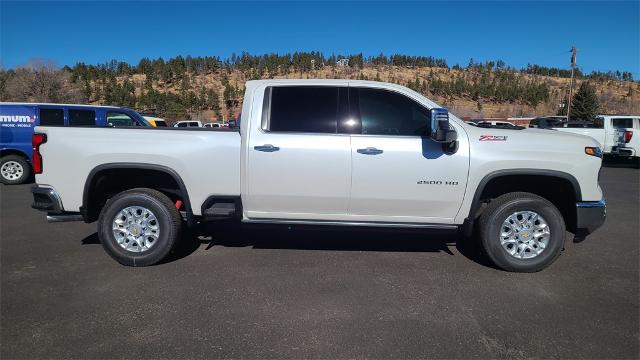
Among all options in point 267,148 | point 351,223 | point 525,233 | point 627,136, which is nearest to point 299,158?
point 267,148

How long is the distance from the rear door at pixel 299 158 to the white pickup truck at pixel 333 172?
1cm

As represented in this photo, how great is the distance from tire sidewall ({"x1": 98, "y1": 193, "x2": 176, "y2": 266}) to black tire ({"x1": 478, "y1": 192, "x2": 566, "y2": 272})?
135 inches

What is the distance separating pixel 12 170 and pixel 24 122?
4.45 ft

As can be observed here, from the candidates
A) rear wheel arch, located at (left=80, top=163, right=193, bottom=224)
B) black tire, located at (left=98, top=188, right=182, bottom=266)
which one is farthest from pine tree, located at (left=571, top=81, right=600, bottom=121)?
black tire, located at (left=98, top=188, right=182, bottom=266)

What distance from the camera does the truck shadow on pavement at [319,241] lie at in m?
5.46

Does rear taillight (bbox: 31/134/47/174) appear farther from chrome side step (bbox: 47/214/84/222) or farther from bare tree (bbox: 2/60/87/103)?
bare tree (bbox: 2/60/87/103)

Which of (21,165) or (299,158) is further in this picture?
(21,165)

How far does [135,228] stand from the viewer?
4766 millimetres

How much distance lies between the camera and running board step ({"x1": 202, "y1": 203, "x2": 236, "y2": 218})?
473 centimetres

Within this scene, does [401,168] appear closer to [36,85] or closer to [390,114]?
[390,114]

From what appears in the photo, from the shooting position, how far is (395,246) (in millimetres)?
5641

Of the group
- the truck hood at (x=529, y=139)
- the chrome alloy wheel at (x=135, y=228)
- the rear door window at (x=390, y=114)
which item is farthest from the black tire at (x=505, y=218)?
the chrome alloy wheel at (x=135, y=228)

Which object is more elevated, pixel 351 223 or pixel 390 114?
pixel 390 114

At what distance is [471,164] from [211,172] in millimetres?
2763
